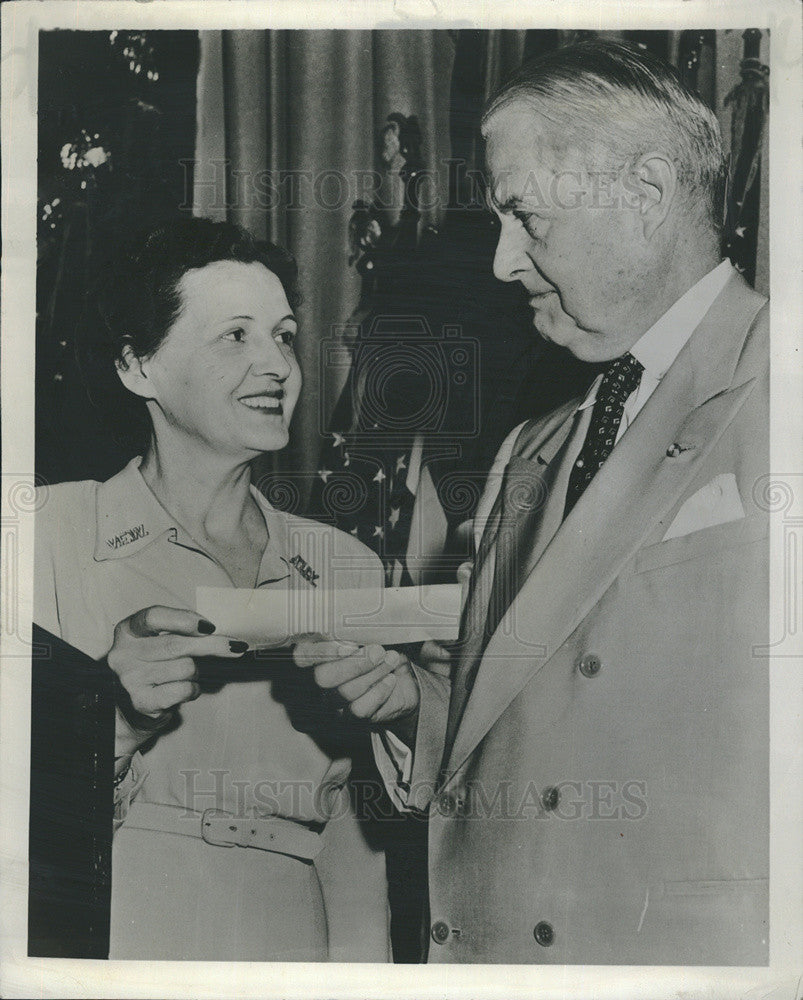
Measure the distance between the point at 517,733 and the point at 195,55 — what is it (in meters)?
1.73

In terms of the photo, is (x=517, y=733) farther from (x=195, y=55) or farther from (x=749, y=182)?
(x=195, y=55)

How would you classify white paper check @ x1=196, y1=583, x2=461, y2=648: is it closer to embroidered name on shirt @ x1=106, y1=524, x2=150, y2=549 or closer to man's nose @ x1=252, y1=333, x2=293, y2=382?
embroidered name on shirt @ x1=106, y1=524, x2=150, y2=549

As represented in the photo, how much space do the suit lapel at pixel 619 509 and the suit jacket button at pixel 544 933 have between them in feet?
1.31

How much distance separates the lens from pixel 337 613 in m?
2.43

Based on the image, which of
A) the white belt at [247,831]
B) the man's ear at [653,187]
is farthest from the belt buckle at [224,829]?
the man's ear at [653,187]

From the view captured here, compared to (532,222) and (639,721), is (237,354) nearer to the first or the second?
(532,222)

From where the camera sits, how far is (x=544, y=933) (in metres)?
2.38

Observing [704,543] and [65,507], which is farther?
[65,507]

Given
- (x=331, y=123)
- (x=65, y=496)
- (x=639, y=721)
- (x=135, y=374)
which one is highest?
(x=331, y=123)

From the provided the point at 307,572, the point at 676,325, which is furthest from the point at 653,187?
the point at 307,572

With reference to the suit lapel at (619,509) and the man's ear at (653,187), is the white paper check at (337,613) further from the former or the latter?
the man's ear at (653,187)

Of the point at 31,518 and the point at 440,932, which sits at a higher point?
the point at 31,518

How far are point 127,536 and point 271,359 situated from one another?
53 centimetres

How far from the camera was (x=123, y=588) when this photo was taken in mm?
2455
